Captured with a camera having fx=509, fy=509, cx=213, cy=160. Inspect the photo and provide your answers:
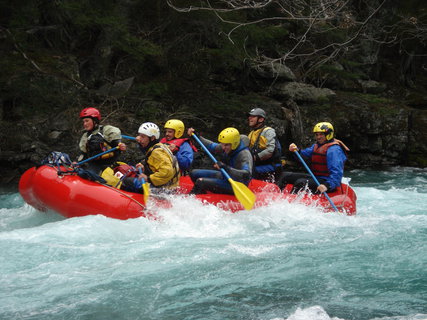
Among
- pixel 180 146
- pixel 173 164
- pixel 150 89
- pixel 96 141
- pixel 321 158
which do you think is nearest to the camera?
pixel 173 164

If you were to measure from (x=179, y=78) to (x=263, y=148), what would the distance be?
6.70 m

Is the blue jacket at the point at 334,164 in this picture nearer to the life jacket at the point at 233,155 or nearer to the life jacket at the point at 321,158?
the life jacket at the point at 321,158

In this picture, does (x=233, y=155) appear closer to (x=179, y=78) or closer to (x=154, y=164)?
(x=154, y=164)

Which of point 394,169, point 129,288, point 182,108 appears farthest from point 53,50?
point 129,288

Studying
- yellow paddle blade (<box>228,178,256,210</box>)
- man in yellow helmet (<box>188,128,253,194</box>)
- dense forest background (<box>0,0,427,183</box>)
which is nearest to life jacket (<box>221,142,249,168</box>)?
man in yellow helmet (<box>188,128,253,194</box>)

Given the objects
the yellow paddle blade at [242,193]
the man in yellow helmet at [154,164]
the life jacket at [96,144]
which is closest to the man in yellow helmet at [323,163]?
the yellow paddle blade at [242,193]

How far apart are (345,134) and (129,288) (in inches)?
455

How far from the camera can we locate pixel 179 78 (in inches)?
554

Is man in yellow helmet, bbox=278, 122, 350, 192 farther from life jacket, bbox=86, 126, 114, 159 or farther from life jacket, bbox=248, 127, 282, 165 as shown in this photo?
life jacket, bbox=86, 126, 114, 159

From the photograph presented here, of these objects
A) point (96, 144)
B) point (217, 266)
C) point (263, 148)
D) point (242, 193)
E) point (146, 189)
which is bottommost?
point (217, 266)

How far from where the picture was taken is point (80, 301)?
4.12 meters

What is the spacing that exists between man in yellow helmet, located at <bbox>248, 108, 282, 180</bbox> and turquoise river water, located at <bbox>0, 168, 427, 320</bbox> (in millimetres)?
1011

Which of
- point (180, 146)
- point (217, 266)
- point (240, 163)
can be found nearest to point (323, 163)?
point (240, 163)

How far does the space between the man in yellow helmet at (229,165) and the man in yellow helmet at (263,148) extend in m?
0.93
